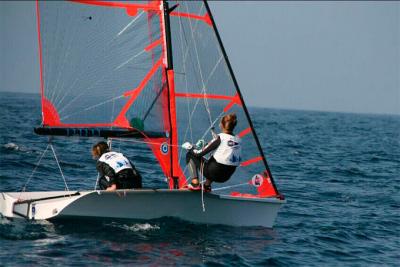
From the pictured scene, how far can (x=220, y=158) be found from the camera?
10531mm

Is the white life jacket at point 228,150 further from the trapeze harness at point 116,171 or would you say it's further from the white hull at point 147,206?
the trapeze harness at point 116,171

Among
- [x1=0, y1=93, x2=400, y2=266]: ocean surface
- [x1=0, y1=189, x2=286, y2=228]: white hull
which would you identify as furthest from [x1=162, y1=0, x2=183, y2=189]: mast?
[x1=0, y1=93, x2=400, y2=266]: ocean surface

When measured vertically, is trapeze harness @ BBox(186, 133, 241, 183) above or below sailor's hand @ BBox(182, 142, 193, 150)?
below

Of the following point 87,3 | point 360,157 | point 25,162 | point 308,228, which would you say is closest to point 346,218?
point 308,228

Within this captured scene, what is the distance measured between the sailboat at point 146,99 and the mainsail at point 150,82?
2 centimetres

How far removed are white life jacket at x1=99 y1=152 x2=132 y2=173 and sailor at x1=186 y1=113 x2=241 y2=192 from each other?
3.54 feet

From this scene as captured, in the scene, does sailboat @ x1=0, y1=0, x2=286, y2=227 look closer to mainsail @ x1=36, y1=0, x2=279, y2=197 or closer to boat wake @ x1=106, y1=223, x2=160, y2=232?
mainsail @ x1=36, y1=0, x2=279, y2=197

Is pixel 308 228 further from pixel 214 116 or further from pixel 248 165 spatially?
pixel 214 116

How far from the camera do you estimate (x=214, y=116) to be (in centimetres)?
1162

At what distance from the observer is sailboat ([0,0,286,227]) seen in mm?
10422

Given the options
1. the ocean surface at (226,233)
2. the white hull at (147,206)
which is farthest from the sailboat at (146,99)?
the ocean surface at (226,233)

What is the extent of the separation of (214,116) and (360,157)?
16686mm

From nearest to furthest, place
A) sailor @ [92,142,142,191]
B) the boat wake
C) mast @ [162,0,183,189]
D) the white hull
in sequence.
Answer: the white hull < the boat wake < sailor @ [92,142,142,191] < mast @ [162,0,183,189]

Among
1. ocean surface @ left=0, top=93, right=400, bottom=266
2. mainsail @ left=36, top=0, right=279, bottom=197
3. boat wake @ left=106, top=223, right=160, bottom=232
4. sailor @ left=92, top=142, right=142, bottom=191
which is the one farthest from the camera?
mainsail @ left=36, top=0, right=279, bottom=197
